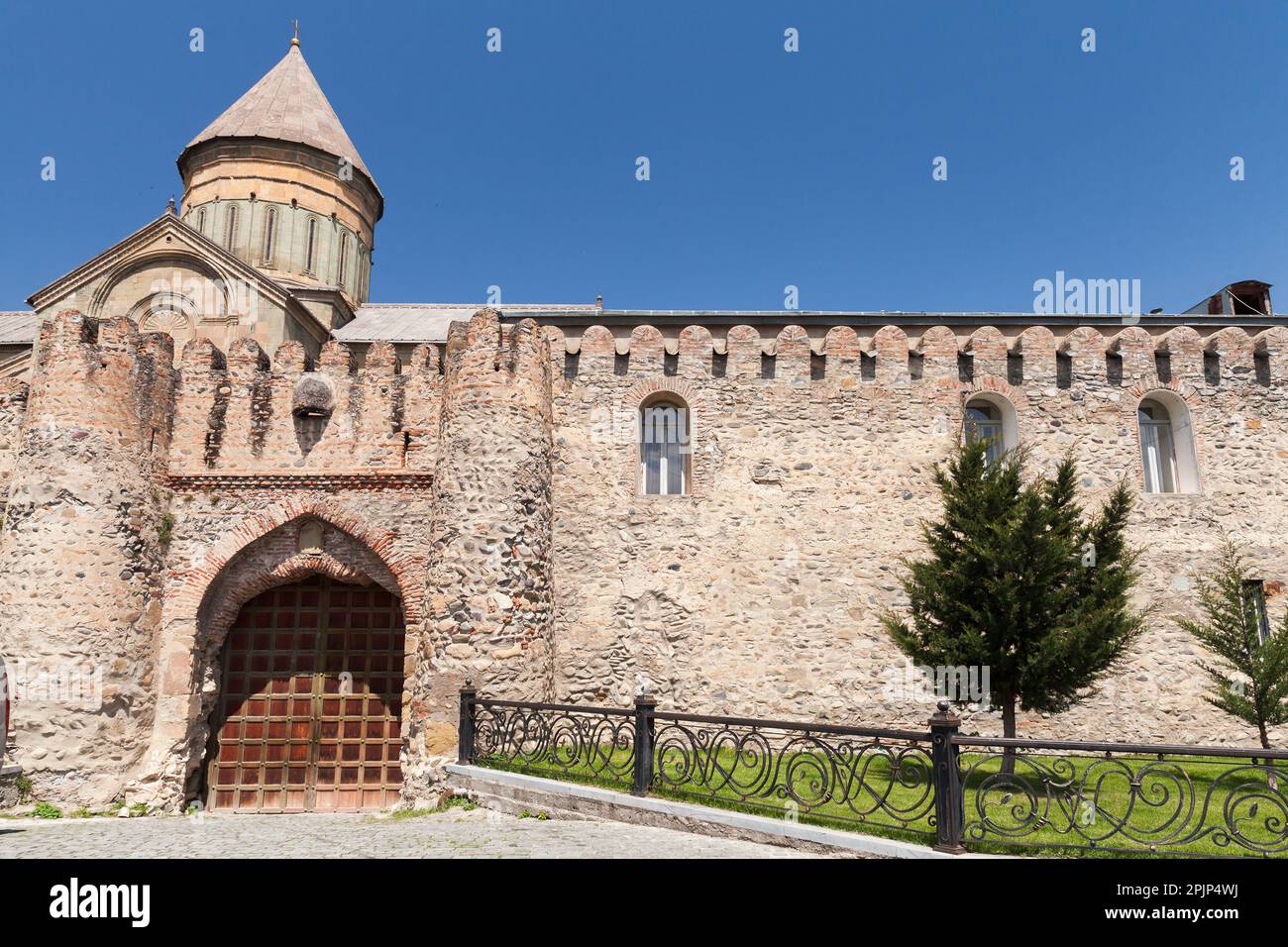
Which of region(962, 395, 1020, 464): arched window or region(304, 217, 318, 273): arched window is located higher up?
region(304, 217, 318, 273): arched window

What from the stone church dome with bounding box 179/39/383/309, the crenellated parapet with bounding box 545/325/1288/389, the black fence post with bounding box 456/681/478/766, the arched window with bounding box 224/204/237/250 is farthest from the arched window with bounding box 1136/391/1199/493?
the arched window with bounding box 224/204/237/250

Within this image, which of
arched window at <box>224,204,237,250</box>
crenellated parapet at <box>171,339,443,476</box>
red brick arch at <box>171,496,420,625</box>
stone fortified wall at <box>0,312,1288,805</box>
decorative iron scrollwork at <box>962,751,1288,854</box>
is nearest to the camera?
decorative iron scrollwork at <box>962,751,1288,854</box>

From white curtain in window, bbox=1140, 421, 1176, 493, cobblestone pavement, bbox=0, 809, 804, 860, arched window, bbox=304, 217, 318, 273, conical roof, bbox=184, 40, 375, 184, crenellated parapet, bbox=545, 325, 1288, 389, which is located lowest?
cobblestone pavement, bbox=0, 809, 804, 860

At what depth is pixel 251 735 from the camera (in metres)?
12.4

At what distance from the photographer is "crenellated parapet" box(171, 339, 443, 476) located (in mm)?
12398

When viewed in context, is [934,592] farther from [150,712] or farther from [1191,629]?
[150,712]

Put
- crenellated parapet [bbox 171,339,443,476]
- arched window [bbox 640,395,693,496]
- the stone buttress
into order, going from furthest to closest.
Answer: arched window [bbox 640,395,693,496] < crenellated parapet [bbox 171,339,443,476] < the stone buttress

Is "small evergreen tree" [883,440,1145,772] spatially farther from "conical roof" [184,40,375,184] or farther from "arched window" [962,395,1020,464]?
"conical roof" [184,40,375,184]

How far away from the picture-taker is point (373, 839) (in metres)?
8.43

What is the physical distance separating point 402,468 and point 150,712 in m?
4.52

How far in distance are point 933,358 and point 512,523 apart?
23.1 ft

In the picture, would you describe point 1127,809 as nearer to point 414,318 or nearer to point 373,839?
point 373,839

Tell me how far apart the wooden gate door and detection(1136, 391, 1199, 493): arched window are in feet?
38.1
